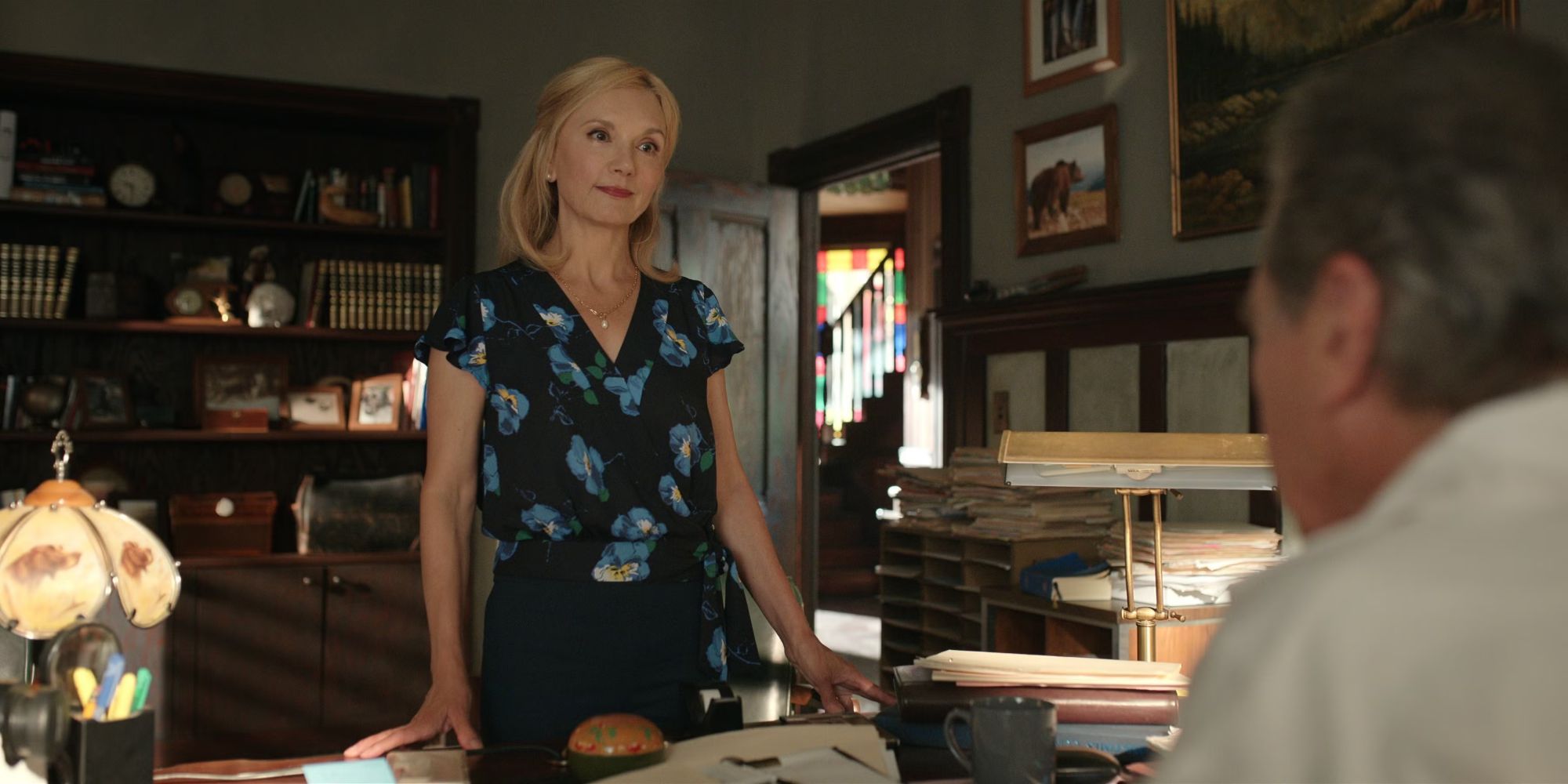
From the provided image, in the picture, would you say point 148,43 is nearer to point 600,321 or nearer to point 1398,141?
point 600,321

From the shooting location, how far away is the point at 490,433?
5.34 feet

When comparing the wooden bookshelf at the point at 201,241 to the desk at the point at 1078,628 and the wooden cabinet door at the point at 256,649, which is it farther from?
the desk at the point at 1078,628

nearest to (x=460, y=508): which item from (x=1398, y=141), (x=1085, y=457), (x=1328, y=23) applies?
(x=1085, y=457)

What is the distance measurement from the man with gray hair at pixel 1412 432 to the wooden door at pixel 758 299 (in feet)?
15.0

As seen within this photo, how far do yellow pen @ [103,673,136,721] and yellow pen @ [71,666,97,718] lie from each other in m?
0.01

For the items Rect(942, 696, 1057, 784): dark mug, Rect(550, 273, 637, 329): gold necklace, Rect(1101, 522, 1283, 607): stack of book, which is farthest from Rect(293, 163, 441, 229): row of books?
Rect(942, 696, 1057, 784): dark mug

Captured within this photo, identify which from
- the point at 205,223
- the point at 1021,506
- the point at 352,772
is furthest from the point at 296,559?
the point at 352,772

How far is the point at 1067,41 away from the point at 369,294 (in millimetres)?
2757

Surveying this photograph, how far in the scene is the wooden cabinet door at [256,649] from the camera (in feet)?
14.3

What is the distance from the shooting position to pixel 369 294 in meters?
Result: 4.88

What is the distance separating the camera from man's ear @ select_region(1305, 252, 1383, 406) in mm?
481

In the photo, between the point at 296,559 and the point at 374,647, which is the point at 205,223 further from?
the point at 374,647

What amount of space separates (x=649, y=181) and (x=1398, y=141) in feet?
4.34

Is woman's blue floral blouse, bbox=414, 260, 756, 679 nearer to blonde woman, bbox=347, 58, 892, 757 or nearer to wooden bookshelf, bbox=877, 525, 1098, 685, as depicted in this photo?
blonde woman, bbox=347, 58, 892, 757
